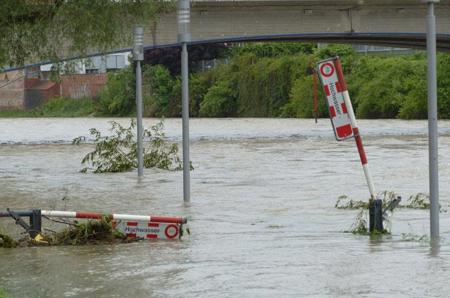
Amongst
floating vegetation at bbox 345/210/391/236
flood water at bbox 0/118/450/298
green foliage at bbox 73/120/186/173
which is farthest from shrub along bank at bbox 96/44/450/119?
floating vegetation at bbox 345/210/391/236

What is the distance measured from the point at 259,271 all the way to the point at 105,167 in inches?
680

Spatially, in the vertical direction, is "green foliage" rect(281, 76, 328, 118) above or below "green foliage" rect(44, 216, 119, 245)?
above

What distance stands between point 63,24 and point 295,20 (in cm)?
2811

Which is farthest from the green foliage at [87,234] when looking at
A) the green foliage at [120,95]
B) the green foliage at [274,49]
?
the green foliage at [120,95]

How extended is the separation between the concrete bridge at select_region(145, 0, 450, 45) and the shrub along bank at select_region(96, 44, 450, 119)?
54.7ft

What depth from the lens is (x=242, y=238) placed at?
13859 millimetres

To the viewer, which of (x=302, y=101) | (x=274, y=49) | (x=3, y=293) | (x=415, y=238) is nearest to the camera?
(x=3, y=293)

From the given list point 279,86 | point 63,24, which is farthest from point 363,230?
point 279,86

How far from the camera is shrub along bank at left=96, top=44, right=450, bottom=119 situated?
71.8 metres

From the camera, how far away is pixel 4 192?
21953 mm

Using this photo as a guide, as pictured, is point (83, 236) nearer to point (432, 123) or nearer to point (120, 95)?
point (432, 123)

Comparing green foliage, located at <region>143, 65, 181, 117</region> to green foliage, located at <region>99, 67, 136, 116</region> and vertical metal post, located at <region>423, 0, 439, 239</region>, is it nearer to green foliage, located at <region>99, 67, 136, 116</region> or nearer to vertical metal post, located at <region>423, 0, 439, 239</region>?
green foliage, located at <region>99, 67, 136, 116</region>

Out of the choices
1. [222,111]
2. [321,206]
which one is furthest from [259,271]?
[222,111]

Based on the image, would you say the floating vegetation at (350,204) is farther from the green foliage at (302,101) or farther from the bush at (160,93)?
the bush at (160,93)
